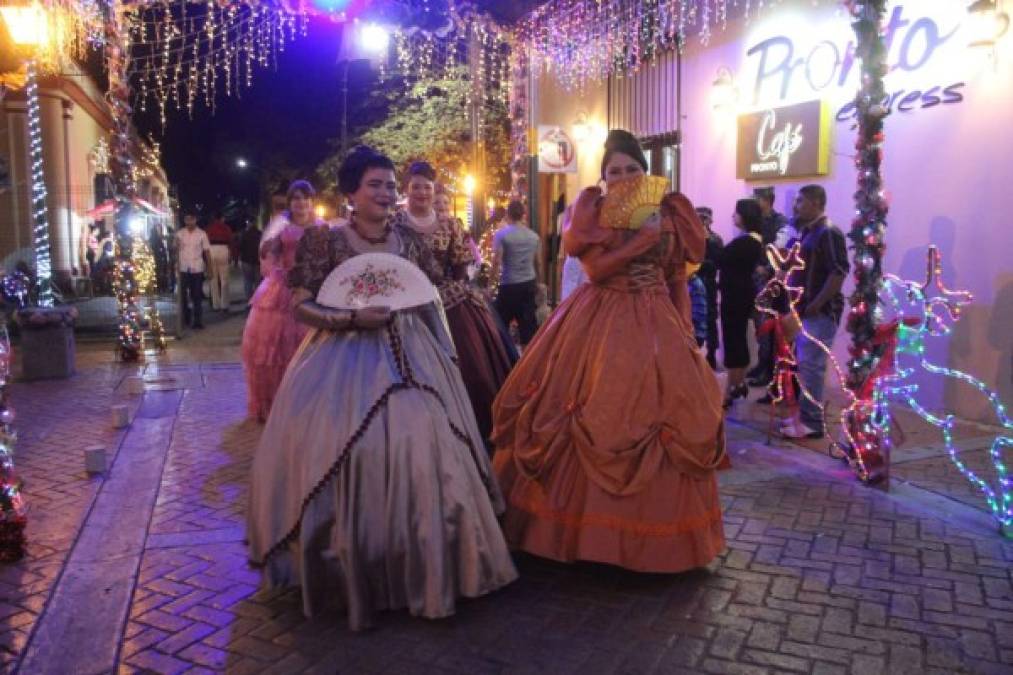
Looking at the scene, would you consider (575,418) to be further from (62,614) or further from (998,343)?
(998,343)

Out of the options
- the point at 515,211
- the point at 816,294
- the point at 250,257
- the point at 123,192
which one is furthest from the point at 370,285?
the point at 250,257

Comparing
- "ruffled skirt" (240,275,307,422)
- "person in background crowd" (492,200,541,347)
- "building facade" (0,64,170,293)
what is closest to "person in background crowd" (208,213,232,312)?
"building facade" (0,64,170,293)

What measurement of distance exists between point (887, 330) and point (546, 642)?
3277mm

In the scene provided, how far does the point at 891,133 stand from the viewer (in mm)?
7789

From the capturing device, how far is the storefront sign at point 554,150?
1159 cm

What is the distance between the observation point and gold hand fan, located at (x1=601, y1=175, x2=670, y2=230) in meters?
4.03

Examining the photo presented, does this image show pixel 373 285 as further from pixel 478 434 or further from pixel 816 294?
pixel 816 294

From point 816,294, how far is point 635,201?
278 cm

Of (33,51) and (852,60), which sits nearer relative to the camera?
(852,60)

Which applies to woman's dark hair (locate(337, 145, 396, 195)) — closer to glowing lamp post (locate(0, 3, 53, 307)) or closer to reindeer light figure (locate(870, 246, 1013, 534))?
reindeer light figure (locate(870, 246, 1013, 534))

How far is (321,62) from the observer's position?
25.8 meters

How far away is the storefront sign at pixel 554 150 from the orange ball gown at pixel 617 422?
7640 mm

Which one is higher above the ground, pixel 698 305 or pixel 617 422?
pixel 698 305

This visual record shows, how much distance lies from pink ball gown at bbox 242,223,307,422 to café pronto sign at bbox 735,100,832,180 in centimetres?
534
